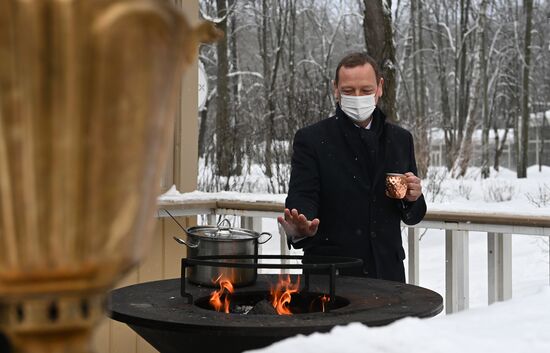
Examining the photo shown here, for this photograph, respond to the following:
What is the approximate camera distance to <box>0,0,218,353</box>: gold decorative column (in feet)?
1.41

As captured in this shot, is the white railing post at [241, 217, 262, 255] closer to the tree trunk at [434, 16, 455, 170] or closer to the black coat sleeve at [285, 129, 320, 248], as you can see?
the black coat sleeve at [285, 129, 320, 248]

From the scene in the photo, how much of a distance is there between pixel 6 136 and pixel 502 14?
906 inches

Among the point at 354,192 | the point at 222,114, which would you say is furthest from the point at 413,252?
the point at 222,114

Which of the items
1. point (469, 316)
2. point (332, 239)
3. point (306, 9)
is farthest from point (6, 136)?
point (306, 9)

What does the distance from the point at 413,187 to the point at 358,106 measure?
1.52 feet

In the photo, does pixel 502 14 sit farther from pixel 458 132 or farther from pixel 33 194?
pixel 33 194

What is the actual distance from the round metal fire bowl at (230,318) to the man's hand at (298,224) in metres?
0.28

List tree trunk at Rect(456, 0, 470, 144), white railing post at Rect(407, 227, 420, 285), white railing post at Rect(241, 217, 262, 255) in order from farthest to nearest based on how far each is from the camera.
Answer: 1. tree trunk at Rect(456, 0, 470, 144)
2. white railing post at Rect(241, 217, 262, 255)
3. white railing post at Rect(407, 227, 420, 285)

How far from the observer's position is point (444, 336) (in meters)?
1.26

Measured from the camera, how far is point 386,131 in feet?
10.8

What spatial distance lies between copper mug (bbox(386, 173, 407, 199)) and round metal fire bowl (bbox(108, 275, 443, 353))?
18.9 inches

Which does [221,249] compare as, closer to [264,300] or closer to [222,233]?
[222,233]

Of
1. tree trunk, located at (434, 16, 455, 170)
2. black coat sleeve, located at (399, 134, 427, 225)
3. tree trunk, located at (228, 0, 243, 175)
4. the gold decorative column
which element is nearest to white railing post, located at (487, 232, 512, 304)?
black coat sleeve, located at (399, 134, 427, 225)

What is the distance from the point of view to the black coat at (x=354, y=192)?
3.14m
